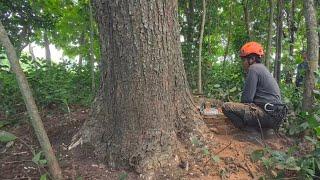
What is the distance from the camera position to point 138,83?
12.7ft

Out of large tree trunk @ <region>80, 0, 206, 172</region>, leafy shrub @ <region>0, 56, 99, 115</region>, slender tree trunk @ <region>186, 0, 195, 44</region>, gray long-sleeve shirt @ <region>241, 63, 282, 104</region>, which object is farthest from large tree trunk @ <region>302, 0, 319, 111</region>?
slender tree trunk @ <region>186, 0, 195, 44</region>

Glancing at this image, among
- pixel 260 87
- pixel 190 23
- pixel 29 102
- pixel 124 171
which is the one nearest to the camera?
pixel 29 102

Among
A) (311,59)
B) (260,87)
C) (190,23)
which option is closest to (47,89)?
(260,87)

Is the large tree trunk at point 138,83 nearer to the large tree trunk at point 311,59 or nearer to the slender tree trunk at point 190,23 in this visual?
the large tree trunk at point 311,59

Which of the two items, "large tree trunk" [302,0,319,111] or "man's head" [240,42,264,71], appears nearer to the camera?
"large tree trunk" [302,0,319,111]

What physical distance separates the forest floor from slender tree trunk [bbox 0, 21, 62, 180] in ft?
0.57

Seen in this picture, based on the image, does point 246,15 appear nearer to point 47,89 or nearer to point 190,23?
point 190,23

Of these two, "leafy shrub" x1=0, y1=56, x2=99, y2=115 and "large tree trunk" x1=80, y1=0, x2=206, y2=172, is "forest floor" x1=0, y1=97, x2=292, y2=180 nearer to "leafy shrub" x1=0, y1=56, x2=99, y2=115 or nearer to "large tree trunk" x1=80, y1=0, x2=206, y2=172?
"large tree trunk" x1=80, y1=0, x2=206, y2=172

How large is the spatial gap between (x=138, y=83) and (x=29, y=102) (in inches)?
41.8

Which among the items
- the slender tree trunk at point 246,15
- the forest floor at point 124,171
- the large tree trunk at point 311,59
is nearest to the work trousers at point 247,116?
the forest floor at point 124,171

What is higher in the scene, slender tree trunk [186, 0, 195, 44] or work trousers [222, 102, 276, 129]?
slender tree trunk [186, 0, 195, 44]

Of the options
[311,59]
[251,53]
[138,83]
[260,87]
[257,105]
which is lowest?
[257,105]

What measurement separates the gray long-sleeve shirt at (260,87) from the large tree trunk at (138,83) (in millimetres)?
1348

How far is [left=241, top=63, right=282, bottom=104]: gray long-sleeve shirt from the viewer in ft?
16.4
